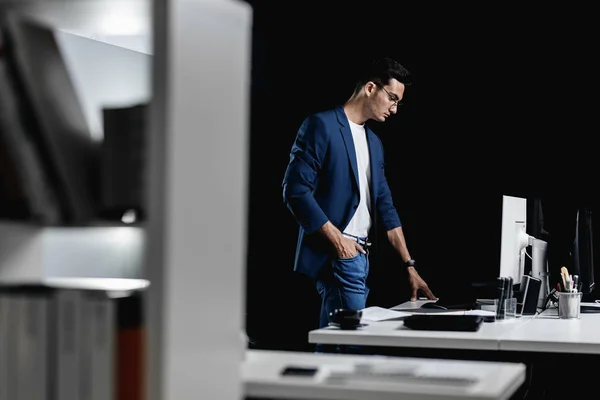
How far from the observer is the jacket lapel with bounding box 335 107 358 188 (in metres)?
5.31

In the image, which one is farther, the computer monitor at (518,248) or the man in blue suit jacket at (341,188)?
the man in blue suit jacket at (341,188)

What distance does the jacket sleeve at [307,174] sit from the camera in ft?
16.9

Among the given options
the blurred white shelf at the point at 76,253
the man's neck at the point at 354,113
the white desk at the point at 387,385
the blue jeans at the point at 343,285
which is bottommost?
the blue jeans at the point at 343,285

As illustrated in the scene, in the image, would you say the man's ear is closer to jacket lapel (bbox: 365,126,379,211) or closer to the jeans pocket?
jacket lapel (bbox: 365,126,379,211)

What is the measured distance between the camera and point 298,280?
22.0 ft

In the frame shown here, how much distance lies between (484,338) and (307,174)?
2.27 meters

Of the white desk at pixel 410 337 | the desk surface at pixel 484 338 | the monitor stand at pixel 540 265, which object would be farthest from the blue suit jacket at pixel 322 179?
the white desk at pixel 410 337

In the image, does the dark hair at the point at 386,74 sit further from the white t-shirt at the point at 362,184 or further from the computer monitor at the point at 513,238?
the computer monitor at the point at 513,238

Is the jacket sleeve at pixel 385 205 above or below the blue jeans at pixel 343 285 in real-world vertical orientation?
above

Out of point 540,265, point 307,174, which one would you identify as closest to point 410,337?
point 540,265

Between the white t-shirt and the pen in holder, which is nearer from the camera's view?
the pen in holder

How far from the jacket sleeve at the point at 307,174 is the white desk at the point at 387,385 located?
3.07 metres

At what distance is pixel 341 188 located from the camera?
5.35 metres

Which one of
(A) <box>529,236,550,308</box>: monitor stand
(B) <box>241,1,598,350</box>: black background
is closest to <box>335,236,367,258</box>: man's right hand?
(A) <box>529,236,550,308</box>: monitor stand
